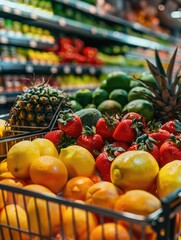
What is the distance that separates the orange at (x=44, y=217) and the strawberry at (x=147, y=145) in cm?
35

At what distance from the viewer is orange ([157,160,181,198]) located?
0.84 metres

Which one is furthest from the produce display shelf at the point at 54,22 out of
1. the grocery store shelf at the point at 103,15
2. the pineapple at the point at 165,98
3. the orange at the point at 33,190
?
the orange at the point at 33,190

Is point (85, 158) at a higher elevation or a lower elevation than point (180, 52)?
lower

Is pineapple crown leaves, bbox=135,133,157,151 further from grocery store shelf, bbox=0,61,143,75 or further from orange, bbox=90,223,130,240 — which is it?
grocery store shelf, bbox=0,61,143,75

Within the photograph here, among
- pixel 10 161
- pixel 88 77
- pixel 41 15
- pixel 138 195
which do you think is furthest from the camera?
pixel 88 77

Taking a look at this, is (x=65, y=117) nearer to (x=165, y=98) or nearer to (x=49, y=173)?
(x=49, y=173)

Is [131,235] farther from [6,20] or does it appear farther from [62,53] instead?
[62,53]

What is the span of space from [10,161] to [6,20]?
137 inches

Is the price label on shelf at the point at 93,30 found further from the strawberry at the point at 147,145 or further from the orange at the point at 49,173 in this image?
the orange at the point at 49,173

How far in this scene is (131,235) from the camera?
65 centimetres

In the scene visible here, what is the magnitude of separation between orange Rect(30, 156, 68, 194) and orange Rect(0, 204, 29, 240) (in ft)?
0.34

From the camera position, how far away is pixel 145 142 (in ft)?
3.36

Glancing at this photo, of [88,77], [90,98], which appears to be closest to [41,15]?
[88,77]

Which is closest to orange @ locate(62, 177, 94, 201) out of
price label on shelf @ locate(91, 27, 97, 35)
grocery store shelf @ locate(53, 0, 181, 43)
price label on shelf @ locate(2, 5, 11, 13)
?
price label on shelf @ locate(2, 5, 11, 13)
